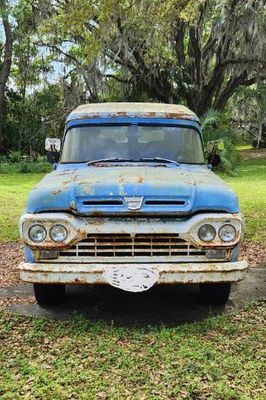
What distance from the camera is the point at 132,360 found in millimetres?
4023

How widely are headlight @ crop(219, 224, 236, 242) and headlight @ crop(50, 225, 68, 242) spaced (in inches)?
50.3

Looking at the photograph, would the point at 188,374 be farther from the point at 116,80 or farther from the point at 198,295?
the point at 116,80

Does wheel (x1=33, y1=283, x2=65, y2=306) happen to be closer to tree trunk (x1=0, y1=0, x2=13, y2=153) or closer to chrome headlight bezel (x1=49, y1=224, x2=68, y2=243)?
chrome headlight bezel (x1=49, y1=224, x2=68, y2=243)

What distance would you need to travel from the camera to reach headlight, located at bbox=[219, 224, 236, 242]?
453 centimetres

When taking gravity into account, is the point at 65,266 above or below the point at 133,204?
below

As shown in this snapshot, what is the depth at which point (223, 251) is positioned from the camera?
15.0 feet

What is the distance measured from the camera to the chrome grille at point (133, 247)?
178 inches

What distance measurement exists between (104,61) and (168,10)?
12.0m

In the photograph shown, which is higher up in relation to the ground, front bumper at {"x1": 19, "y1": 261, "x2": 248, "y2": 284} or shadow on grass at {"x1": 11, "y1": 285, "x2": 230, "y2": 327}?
front bumper at {"x1": 19, "y1": 261, "x2": 248, "y2": 284}

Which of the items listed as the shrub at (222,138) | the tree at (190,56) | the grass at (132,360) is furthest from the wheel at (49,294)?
the shrub at (222,138)

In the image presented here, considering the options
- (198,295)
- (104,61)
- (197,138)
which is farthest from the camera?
(104,61)

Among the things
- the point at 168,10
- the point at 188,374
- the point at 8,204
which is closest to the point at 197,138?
the point at 188,374

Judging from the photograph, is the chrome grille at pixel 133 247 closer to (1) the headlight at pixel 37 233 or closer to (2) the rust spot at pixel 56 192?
(1) the headlight at pixel 37 233

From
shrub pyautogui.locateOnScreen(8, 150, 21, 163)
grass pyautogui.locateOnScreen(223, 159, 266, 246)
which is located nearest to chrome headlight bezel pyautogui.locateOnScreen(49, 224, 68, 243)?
grass pyautogui.locateOnScreen(223, 159, 266, 246)
